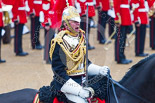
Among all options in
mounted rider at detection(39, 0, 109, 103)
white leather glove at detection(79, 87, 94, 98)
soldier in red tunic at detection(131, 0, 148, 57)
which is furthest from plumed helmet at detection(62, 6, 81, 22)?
soldier in red tunic at detection(131, 0, 148, 57)

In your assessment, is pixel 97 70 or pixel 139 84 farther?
pixel 97 70

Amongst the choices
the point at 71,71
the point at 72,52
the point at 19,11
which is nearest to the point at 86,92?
the point at 71,71

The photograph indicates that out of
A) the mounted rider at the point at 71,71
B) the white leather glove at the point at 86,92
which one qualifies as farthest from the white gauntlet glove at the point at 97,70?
the white leather glove at the point at 86,92

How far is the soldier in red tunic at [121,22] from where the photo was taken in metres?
8.22

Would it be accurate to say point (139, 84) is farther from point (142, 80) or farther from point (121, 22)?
point (121, 22)

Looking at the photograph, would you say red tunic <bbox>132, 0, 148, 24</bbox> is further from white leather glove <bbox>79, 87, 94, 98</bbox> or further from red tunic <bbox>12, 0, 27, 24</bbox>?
white leather glove <bbox>79, 87, 94, 98</bbox>

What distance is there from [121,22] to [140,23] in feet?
2.14

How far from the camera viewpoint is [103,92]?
13.2 ft

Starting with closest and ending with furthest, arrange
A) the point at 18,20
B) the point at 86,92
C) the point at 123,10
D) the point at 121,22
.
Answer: the point at 86,92, the point at 123,10, the point at 121,22, the point at 18,20

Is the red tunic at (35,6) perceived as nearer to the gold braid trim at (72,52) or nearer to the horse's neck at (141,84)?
the gold braid trim at (72,52)

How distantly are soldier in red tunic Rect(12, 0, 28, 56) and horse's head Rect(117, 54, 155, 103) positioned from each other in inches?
213

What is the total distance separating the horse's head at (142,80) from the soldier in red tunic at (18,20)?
5.40 metres

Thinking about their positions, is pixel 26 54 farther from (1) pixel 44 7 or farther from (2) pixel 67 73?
(2) pixel 67 73

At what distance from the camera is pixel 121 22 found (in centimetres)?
842
